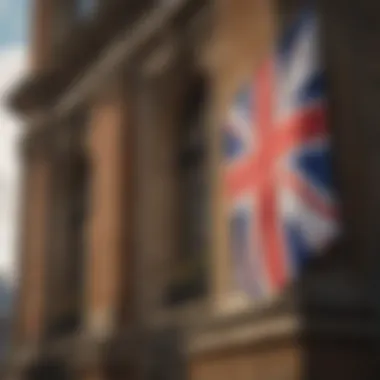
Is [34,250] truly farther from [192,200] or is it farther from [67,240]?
[192,200]

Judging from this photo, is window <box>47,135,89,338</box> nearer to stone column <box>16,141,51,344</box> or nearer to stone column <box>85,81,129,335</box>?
stone column <box>16,141,51,344</box>

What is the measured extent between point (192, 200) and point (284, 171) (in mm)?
3252

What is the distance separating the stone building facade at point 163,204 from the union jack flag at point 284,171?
0.21 metres

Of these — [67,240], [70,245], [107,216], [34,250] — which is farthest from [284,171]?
[34,250]

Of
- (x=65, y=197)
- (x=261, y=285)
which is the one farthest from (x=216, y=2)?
(x=65, y=197)

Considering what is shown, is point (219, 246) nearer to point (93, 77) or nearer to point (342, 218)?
point (342, 218)

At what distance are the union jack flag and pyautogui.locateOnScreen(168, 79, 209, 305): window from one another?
1803mm

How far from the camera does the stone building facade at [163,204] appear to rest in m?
9.68

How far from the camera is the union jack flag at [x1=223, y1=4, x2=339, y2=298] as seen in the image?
9609mm

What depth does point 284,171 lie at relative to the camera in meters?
9.84

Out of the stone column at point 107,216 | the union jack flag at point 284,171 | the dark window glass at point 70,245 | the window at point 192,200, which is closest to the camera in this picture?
the union jack flag at point 284,171

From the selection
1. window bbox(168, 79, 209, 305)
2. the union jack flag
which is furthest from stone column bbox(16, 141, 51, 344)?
the union jack flag

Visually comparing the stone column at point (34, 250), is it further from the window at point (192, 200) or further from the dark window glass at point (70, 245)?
the window at point (192, 200)

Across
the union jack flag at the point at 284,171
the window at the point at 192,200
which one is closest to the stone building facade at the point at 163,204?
the window at the point at 192,200
